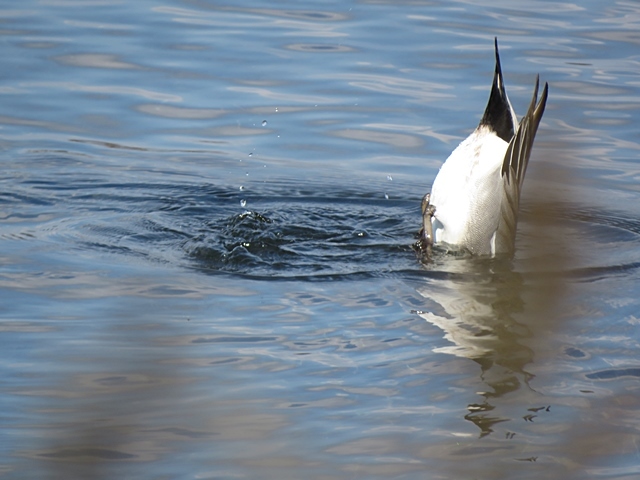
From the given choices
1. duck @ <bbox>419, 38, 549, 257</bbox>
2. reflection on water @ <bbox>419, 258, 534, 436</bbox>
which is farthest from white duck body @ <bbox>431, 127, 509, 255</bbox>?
reflection on water @ <bbox>419, 258, 534, 436</bbox>

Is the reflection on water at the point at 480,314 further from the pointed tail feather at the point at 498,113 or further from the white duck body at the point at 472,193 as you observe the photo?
the pointed tail feather at the point at 498,113

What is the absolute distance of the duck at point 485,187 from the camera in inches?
214

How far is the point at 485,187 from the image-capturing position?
5449 millimetres

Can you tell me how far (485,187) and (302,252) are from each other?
40.6 inches

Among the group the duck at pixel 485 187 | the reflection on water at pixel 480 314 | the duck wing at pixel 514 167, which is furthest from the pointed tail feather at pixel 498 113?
the reflection on water at pixel 480 314

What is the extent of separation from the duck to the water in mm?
166

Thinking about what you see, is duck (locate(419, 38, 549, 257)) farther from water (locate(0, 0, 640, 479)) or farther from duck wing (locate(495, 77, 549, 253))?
water (locate(0, 0, 640, 479))

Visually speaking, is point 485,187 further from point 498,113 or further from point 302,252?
point 302,252

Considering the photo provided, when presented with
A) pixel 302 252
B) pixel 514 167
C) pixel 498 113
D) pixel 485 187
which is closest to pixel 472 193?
pixel 485 187

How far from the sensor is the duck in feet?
17.8

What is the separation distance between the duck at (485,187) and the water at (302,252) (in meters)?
0.17

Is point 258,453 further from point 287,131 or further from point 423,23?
point 423,23

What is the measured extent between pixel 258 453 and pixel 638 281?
9.28ft

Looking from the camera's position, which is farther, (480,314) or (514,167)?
(514,167)
